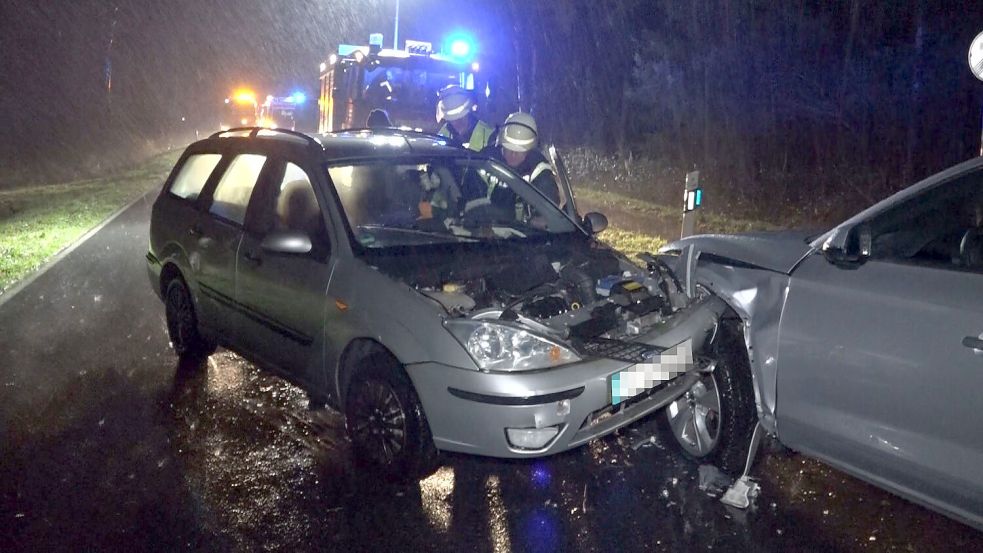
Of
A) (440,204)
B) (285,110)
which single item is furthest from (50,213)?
(285,110)

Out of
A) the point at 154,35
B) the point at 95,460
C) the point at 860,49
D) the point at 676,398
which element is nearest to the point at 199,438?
the point at 95,460

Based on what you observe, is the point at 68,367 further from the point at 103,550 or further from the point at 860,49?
the point at 860,49

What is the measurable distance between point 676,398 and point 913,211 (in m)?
1.46

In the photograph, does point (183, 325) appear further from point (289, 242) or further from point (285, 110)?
point (285, 110)

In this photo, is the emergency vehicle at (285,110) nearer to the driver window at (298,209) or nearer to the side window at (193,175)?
the side window at (193,175)

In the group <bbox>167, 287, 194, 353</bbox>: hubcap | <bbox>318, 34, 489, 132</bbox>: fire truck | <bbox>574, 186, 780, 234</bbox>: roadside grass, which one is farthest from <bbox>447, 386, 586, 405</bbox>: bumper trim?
<bbox>318, 34, 489, 132</bbox>: fire truck

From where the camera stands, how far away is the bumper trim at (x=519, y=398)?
13.3 ft

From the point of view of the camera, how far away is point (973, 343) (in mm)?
3395

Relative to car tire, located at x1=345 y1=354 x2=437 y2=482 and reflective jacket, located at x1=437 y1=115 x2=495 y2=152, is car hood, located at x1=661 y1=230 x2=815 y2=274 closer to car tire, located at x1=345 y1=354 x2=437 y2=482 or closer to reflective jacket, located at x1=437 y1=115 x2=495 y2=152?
car tire, located at x1=345 y1=354 x2=437 y2=482

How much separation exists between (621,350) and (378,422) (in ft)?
4.27

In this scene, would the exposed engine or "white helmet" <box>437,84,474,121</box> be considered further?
"white helmet" <box>437,84,474,121</box>

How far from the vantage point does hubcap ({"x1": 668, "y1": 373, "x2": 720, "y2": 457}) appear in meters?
4.73

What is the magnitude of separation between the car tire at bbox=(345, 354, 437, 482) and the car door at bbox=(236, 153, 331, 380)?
1.46ft

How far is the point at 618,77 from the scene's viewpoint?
22.1 meters
